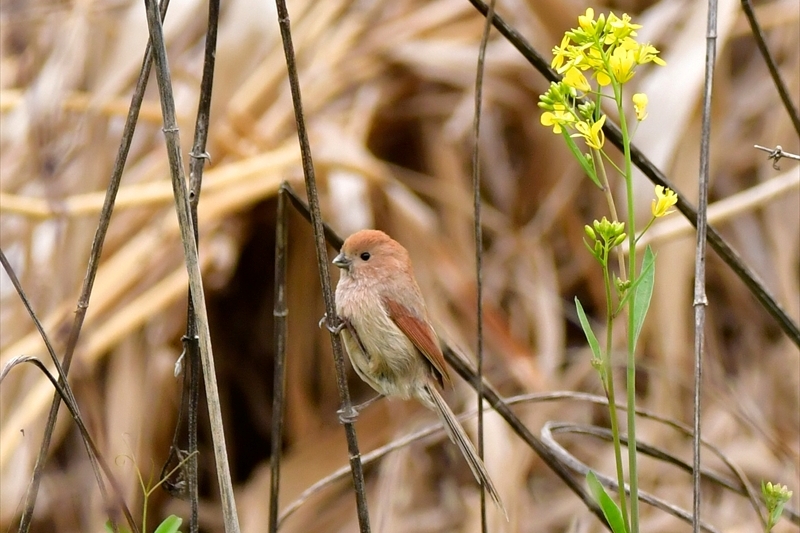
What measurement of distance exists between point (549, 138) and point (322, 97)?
92cm

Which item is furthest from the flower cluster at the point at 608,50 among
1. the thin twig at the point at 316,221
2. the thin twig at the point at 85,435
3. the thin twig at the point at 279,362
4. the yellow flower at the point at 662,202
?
the thin twig at the point at 85,435

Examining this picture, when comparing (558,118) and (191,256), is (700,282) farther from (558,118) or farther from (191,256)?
(191,256)

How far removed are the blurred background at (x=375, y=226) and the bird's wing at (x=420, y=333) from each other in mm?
500

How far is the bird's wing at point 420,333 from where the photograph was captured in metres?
2.05

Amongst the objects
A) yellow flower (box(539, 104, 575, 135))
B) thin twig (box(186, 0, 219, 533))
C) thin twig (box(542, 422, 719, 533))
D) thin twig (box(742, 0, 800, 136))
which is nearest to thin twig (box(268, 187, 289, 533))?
thin twig (box(186, 0, 219, 533))

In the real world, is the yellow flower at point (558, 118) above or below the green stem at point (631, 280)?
above

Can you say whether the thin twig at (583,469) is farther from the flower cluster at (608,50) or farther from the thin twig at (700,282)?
the flower cluster at (608,50)

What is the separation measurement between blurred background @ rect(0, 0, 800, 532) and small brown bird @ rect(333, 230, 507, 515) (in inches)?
16.9

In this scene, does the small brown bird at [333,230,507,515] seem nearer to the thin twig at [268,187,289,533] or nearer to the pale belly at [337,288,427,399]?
the pale belly at [337,288,427,399]

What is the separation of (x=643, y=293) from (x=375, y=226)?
2.07 m

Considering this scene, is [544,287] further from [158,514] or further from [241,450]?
[158,514]

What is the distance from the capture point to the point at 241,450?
3076mm

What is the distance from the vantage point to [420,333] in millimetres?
2129

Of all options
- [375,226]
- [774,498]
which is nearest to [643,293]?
[774,498]
